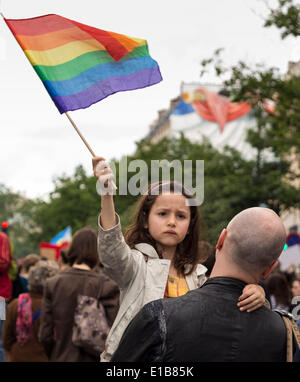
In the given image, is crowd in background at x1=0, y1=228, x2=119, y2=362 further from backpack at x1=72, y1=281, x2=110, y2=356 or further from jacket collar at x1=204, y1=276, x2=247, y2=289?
jacket collar at x1=204, y1=276, x2=247, y2=289

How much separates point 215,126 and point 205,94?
19.7 feet

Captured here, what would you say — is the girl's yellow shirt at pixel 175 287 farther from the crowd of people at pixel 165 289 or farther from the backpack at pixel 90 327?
the backpack at pixel 90 327

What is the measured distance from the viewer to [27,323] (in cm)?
778

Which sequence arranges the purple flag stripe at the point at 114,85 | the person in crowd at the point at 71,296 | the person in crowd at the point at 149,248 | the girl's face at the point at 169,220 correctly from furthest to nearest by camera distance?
the person in crowd at the point at 71,296 < the purple flag stripe at the point at 114,85 < the girl's face at the point at 169,220 < the person in crowd at the point at 149,248

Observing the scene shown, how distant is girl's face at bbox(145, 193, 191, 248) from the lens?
4086 mm

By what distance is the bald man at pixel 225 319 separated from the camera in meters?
2.70

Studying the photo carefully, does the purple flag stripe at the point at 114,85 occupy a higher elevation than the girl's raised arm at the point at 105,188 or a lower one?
higher

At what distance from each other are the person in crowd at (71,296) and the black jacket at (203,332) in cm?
354

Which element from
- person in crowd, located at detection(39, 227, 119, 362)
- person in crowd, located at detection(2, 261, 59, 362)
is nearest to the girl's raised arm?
person in crowd, located at detection(39, 227, 119, 362)

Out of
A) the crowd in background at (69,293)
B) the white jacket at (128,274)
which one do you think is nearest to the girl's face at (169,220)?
the white jacket at (128,274)

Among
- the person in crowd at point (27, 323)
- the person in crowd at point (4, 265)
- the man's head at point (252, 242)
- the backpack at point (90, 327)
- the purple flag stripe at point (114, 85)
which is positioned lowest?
the person in crowd at point (27, 323)

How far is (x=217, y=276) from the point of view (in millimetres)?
2877

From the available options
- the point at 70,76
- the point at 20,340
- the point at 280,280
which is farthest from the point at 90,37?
the point at 280,280
